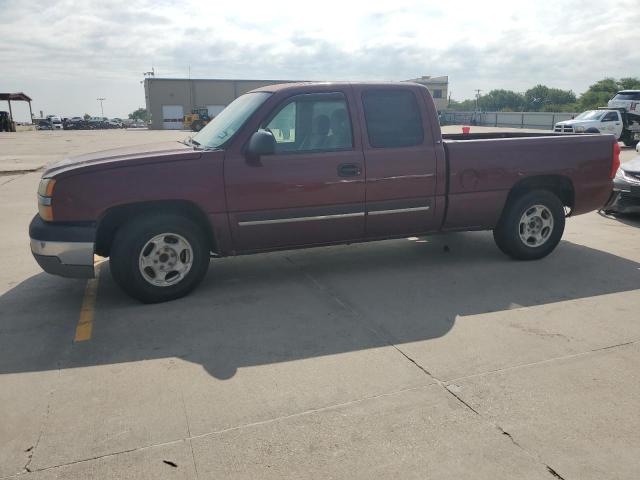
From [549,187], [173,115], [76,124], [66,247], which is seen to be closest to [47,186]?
[66,247]

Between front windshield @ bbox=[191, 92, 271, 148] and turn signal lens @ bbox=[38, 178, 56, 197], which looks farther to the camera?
front windshield @ bbox=[191, 92, 271, 148]

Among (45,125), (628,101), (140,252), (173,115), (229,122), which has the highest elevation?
(173,115)

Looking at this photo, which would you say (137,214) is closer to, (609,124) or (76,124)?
(609,124)

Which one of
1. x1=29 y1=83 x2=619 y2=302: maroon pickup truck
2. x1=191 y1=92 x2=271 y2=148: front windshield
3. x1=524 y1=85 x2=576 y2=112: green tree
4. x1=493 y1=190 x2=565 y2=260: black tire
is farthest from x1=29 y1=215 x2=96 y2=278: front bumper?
x1=524 y1=85 x2=576 y2=112: green tree

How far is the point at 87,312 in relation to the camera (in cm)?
445

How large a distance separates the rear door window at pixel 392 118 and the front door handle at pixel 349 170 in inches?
11.7

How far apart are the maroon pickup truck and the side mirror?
12 mm

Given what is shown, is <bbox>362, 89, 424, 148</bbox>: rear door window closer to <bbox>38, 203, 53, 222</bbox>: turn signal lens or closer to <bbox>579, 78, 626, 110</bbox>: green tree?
<bbox>38, 203, 53, 222</bbox>: turn signal lens

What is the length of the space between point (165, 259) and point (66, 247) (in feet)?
2.60

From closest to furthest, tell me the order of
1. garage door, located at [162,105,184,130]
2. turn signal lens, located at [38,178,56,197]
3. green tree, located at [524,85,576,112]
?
Result: 1. turn signal lens, located at [38,178,56,197]
2. garage door, located at [162,105,184,130]
3. green tree, located at [524,85,576,112]

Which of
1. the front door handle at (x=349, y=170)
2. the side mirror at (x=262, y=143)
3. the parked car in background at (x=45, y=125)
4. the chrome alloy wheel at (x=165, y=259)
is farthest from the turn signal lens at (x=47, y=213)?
the parked car in background at (x=45, y=125)

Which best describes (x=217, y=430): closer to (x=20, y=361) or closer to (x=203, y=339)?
(x=203, y=339)

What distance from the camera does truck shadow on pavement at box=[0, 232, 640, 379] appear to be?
3.76 m

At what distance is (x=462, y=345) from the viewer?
150 inches
